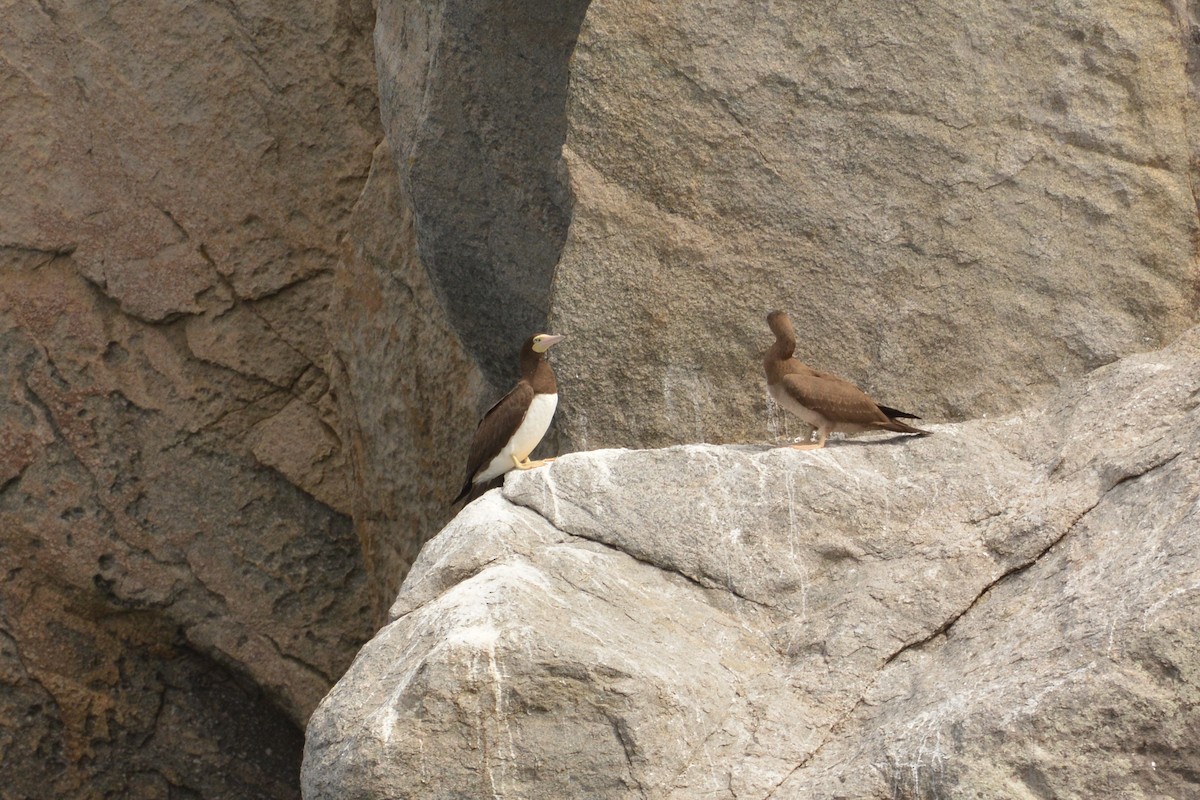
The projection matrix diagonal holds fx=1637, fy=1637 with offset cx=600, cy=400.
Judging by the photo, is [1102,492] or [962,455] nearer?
[1102,492]

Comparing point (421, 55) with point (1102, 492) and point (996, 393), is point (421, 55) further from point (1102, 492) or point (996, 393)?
point (1102, 492)

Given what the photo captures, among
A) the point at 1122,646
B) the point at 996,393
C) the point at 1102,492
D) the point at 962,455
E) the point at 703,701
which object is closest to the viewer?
the point at 1122,646

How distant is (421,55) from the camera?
28.7ft

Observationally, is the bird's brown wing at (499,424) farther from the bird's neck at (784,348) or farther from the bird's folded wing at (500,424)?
the bird's neck at (784,348)

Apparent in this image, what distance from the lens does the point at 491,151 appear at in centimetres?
858

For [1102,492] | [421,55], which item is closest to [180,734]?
[421,55]

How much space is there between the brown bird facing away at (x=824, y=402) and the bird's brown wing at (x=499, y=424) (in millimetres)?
1187

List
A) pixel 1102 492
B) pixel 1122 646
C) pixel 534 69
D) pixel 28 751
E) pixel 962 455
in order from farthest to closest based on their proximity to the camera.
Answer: pixel 28 751 < pixel 534 69 < pixel 962 455 < pixel 1102 492 < pixel 1122 646

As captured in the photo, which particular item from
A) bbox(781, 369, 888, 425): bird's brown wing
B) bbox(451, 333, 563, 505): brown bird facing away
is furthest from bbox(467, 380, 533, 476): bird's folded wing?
bbox(781, 369, 888, 425): bird's brown wing

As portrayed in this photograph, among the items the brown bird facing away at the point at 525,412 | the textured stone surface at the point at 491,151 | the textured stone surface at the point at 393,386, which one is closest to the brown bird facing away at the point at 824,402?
the brown bird facing away at the point at 525,412

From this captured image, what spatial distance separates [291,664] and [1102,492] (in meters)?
6.30

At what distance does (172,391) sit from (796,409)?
546 cm

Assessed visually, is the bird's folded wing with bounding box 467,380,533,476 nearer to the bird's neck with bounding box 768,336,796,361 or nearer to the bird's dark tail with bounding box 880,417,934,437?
the bird's neck with bounding box 768,336,796,361

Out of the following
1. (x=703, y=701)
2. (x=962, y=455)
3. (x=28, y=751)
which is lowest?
(x=28, y=751)
